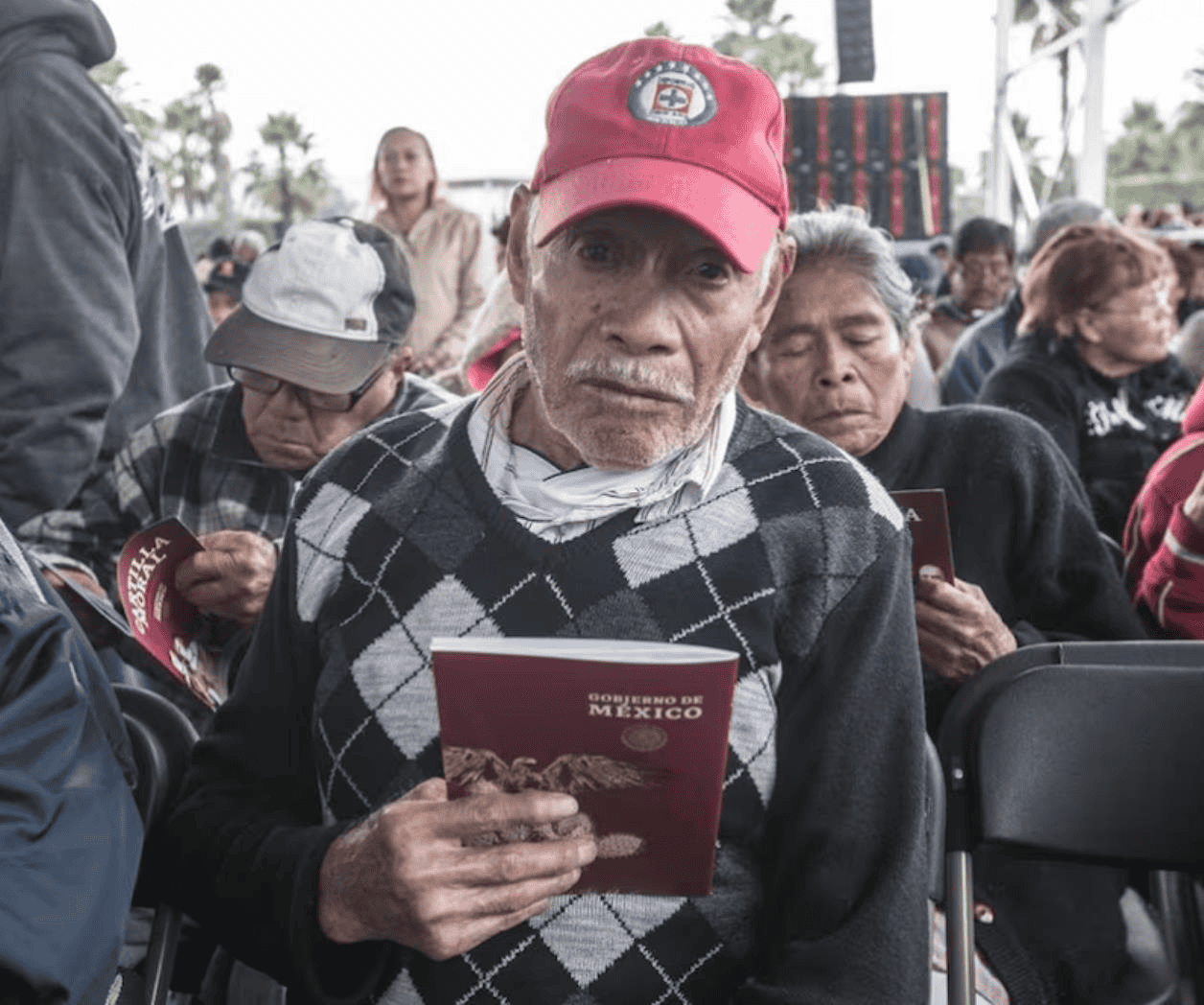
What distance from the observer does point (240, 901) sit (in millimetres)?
1396

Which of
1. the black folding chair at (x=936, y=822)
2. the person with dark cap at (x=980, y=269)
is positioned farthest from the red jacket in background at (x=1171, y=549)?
the person with dark cap at (x=980, y=269)

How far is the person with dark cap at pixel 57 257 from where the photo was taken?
2.36m

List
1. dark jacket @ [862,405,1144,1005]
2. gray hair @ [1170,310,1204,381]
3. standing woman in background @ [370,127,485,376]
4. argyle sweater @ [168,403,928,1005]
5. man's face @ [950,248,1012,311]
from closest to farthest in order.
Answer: argyle sweater @ [168,403,928,1005]
dark jacket @ [862,405,1144,1005]
gray hair @ [1170,310,1204,381]
standing woman in background @ [370,127,485,376]
man's face @ [950,248,1012,311]

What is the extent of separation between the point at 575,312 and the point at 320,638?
1.54 ft

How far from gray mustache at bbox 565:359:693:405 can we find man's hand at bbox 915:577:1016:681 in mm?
759

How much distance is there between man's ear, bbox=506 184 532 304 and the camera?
1.55 metres

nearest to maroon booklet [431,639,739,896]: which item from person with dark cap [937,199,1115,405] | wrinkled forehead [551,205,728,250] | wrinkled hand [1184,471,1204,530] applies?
wrinkled forehead [551,205,728,250]

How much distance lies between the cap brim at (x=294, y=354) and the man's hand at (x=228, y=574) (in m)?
0.53

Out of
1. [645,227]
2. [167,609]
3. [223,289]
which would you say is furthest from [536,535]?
[223,289]

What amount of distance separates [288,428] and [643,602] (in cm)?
127

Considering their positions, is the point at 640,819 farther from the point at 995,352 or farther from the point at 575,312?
the point at 995,352

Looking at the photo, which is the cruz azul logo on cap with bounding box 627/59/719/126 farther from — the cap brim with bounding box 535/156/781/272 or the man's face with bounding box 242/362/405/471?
the man's face with bounding box 242/362/405/471

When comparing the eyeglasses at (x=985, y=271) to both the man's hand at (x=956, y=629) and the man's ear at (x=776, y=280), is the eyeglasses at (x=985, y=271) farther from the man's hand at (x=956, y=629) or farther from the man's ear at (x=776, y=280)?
the man's ear at (x=776, y=280)

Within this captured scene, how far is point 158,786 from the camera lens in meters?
1.68
